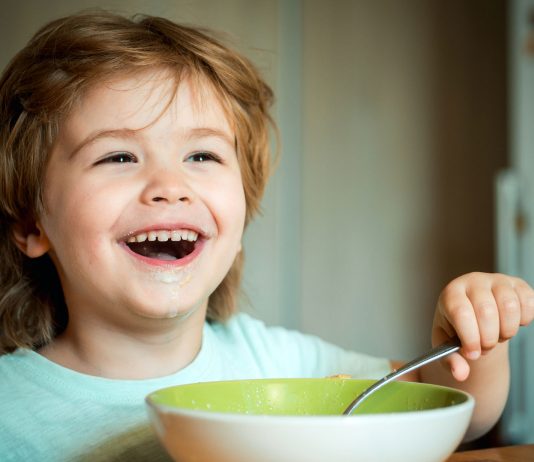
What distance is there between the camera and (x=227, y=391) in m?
0.62

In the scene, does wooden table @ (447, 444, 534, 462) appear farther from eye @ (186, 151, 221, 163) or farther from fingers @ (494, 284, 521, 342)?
eye @ (186, 151, 221, 163)

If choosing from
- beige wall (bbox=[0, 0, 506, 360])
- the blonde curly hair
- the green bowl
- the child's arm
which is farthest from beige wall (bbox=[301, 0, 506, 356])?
the green bowl

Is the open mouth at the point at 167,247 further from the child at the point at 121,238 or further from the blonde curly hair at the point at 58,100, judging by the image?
the blonde curly hair at the point at 58,100

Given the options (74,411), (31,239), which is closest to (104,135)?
(31,239)

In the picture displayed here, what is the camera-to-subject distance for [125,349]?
38.0 inches

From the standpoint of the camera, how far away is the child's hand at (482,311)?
0.69 metres

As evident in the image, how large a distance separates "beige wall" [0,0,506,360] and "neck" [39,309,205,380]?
946mm

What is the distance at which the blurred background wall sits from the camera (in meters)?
2.17

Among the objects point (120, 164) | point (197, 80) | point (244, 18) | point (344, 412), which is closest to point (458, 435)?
point (344, 412)

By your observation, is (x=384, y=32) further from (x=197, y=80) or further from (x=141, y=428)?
(x=141, y=428)

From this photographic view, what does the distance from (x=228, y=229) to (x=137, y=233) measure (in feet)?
0.49

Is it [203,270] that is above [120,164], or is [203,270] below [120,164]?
below

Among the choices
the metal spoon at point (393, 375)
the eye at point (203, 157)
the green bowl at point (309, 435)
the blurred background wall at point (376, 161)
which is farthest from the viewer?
the blurred background wall at point (376, 161)

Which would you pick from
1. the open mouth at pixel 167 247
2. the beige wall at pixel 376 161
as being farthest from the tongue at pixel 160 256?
the beige wall at pixel 376 161
